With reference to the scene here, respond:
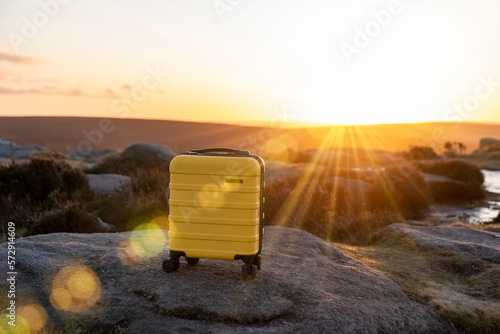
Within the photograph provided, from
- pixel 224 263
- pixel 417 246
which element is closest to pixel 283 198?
pixel 417 246

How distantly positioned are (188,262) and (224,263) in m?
0.47

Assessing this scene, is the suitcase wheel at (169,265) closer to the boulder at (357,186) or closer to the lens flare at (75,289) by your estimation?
the lens flare at (75,289)

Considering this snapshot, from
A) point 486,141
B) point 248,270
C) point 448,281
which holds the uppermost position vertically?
point 486,141

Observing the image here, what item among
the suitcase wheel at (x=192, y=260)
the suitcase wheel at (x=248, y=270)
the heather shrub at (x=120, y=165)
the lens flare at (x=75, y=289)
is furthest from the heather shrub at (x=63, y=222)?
the heather shrub at (x=120, y=165)

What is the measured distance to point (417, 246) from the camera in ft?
23.4

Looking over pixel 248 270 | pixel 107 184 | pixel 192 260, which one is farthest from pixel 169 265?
pixel 107 184

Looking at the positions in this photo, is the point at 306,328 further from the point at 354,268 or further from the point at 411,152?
the point at 411,152

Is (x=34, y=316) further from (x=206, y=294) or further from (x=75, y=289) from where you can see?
(x=206, y=294)

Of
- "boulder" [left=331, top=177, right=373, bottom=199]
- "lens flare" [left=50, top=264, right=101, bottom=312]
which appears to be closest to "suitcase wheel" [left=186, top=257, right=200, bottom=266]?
"lens flare" [left=50, top=264, right=101, bottom=312]

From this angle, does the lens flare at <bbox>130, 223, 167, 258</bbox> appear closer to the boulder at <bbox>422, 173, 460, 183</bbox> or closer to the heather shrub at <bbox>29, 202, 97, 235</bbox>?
the heather shrub at <bbox>29, 202, 97, 235</bbox>

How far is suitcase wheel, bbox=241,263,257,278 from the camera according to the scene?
425 cm

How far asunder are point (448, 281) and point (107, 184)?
11.4 m

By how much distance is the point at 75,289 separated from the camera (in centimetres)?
427

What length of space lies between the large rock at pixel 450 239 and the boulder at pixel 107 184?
7.72 m
